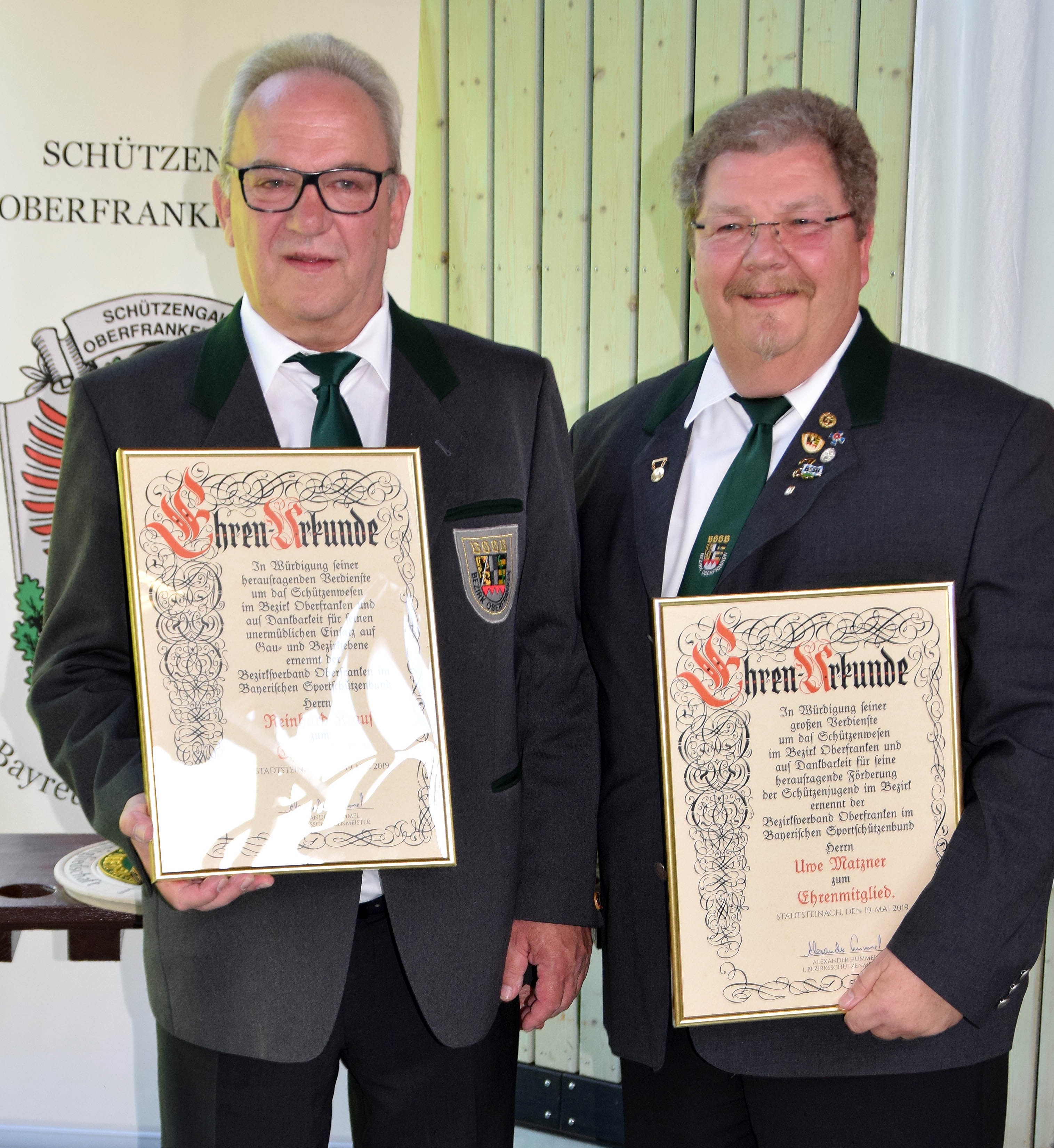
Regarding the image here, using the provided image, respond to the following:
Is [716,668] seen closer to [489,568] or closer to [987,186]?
[489,568]

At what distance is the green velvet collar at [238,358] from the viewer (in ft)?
4.83

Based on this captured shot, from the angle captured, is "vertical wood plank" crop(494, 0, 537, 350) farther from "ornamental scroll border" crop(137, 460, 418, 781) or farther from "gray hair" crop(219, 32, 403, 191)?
"ornamental scroll border" crop(137, 460, 418, 781)

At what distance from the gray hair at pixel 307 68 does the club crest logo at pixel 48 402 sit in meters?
1.25

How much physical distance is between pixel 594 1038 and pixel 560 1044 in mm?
106

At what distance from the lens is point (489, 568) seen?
1.50 metres

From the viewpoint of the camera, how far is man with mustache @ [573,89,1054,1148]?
1.34 meters

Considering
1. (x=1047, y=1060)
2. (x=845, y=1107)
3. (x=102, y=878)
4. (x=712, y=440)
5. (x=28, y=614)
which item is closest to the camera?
(x=845, y=1107)

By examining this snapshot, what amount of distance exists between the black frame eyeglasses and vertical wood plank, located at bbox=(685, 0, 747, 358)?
4.92 ft

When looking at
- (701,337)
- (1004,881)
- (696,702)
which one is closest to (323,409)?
(696,702)

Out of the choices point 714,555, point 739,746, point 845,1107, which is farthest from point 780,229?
point 845,1107

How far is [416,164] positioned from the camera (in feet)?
10.3

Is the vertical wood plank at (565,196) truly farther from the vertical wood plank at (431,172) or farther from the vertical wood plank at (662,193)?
the vertical wood plank at (431,172)


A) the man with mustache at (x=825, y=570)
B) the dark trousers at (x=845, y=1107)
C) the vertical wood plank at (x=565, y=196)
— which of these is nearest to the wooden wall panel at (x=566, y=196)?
the vertical wood plank at (x=565, y=196)

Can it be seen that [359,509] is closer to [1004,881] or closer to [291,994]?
[291,994]
